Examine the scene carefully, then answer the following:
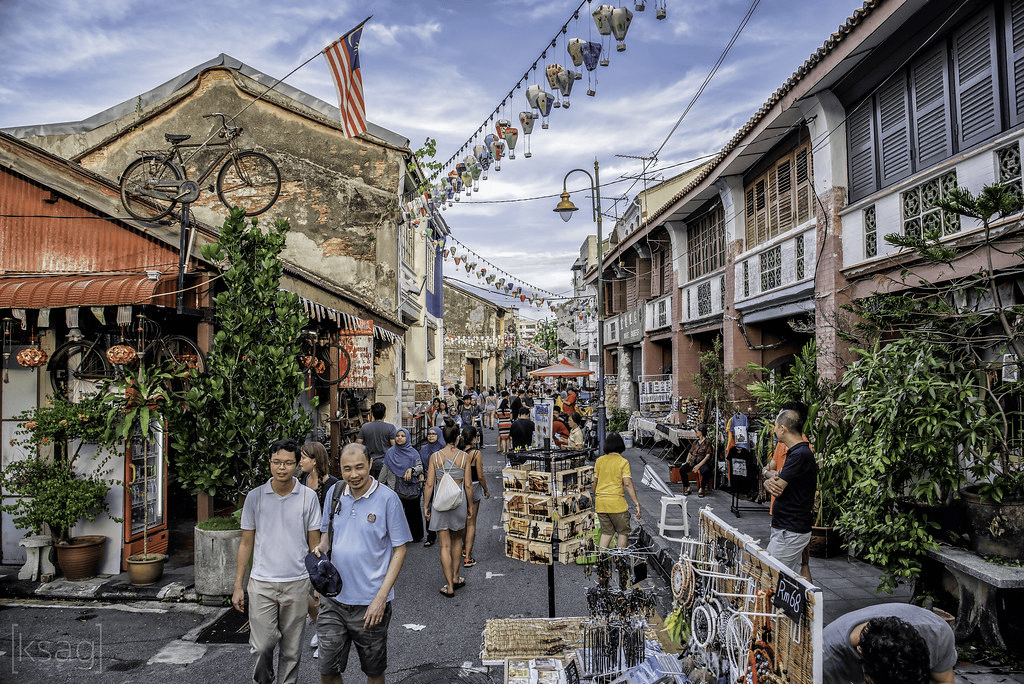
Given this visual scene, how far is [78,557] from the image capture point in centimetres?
747

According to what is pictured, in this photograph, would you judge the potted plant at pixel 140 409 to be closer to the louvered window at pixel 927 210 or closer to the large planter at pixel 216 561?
the large planter at pixel 216 561

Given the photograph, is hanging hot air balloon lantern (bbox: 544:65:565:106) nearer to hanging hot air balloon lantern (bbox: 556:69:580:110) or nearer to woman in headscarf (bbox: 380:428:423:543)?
hanging hot air balloon lantern (bbox: 556:69:580:110)

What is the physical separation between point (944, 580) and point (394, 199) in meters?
15.0

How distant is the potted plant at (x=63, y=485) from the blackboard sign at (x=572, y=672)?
604cm

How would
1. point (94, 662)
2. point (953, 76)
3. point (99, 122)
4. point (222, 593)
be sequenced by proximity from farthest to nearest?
point (99, 122)
point (953, 76)
point (222, 593)
point (94, 662)

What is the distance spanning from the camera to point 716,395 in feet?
47.3

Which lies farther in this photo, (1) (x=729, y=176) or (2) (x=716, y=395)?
(1) (x=729, y=176)

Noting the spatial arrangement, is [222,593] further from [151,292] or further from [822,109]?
[822,109]

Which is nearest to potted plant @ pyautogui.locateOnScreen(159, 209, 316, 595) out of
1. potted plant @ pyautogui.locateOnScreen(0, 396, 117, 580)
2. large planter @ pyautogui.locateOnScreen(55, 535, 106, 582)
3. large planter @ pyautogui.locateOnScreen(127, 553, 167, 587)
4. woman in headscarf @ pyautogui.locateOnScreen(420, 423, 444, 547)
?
large planter @ pyautogui.locateOnScreen(127, 553, 167, 587)

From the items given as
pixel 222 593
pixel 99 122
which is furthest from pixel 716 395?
pixel 99 122

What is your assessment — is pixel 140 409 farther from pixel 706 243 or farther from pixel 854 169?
pixel 706 243

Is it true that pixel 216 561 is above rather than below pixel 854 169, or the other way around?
below

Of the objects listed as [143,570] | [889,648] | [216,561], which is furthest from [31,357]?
[889,648]

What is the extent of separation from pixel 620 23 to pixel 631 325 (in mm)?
20604
